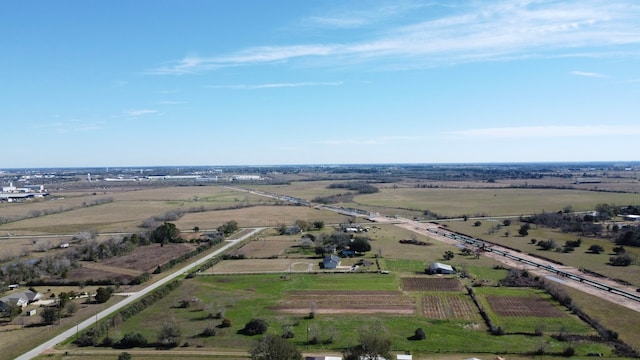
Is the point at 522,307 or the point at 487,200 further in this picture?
the point at 487,200

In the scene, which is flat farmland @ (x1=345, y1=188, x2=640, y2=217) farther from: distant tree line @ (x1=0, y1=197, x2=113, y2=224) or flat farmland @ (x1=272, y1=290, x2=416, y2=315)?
distant tree line @ (x1=0, y1=197, x2=113, y2=224)

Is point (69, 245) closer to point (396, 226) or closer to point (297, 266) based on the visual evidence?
point (297, 266)

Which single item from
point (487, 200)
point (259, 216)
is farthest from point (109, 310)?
point (487, 200)

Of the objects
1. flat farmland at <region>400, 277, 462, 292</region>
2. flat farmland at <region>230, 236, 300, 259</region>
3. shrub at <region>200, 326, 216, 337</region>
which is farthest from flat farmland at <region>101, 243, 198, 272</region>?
flat farmland at <region>400, 277, 462, 292</region>

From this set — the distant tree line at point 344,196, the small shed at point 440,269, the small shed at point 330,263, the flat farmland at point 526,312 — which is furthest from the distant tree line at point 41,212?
the flat farmland at point 526,312

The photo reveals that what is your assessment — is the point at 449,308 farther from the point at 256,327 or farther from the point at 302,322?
the point at 256,327
